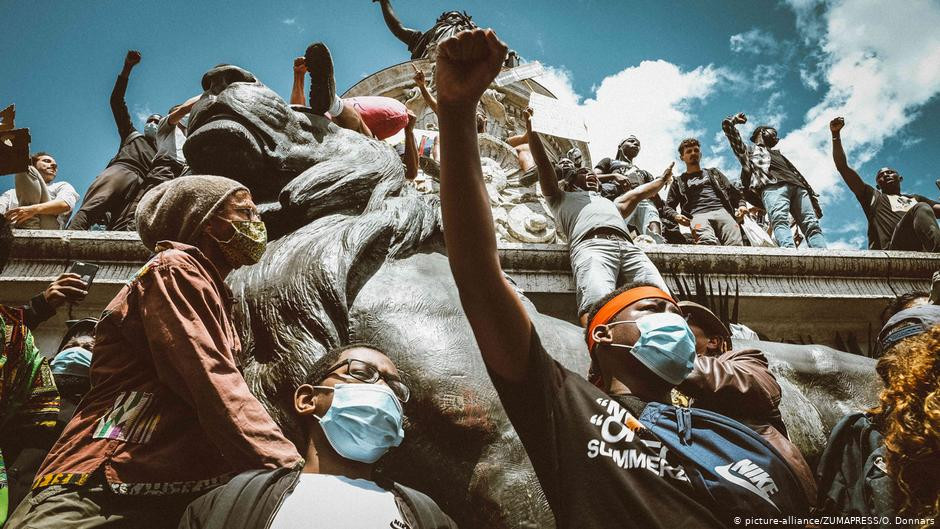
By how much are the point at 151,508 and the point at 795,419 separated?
3.29 meters

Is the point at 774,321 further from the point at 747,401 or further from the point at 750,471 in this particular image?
the point at 750,471

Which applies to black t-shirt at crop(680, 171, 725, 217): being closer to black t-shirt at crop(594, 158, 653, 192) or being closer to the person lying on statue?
black t-shirt at crop(594, 158, 653, 192)

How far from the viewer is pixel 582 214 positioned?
4.95 m

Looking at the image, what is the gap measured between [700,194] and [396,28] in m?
7.63

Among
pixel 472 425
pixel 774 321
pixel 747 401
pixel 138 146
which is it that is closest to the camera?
pixel 747 401

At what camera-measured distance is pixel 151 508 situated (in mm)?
1995

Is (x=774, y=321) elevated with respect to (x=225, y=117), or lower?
lower

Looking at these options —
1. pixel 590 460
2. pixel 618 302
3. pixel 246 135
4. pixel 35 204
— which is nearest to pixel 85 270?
pixel 246 135

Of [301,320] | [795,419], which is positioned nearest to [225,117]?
[301,320]

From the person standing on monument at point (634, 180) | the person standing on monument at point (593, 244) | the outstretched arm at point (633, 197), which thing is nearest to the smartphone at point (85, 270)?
the person standing on monument at point (593, 244)

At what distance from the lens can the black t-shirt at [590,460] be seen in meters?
1.77

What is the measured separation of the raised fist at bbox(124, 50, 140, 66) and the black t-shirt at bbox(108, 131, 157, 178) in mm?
860

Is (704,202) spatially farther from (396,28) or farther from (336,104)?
(396,28)

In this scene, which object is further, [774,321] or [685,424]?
[774,321]
